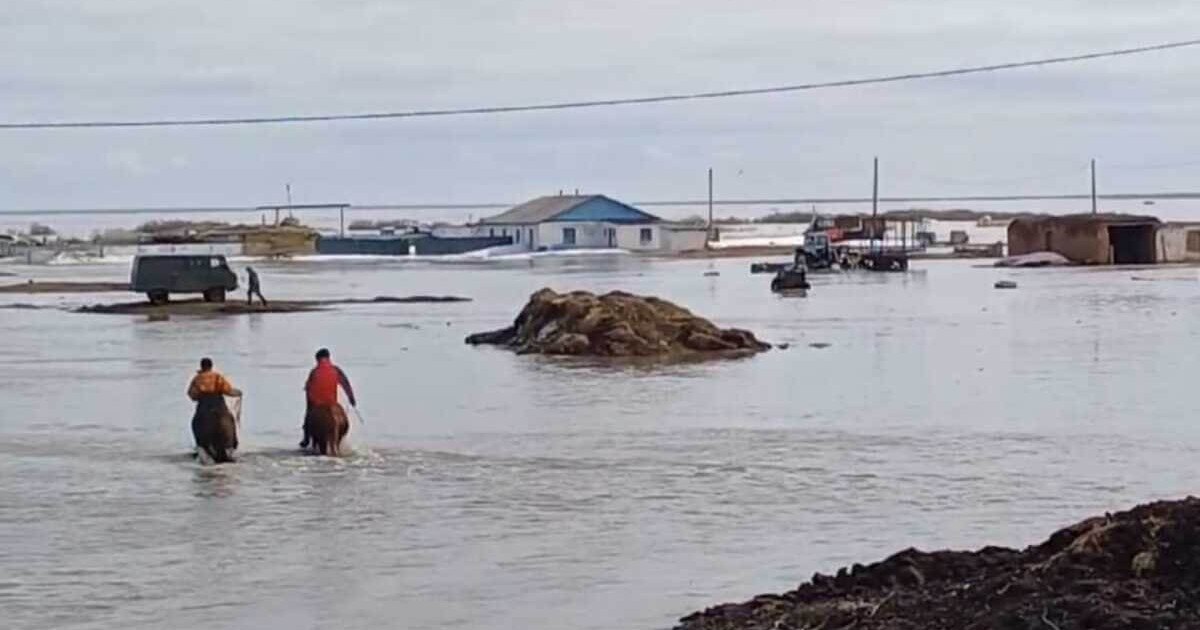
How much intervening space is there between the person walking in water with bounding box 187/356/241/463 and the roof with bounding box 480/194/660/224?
371 ft

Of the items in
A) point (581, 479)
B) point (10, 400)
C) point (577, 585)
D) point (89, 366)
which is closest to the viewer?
point (577, 585)

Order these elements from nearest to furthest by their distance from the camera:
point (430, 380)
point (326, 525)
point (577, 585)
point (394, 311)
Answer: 1. point (577, 585)
2. point (326, 525)
3. point (430, 380)
4. point (394, 311)

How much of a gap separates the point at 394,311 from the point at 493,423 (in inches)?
1142

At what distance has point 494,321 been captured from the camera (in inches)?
1879

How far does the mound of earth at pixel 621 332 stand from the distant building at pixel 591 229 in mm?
94030

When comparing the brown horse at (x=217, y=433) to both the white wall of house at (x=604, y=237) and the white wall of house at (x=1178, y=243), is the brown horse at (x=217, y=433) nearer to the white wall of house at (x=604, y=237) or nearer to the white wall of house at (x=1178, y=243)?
the white wall of house at (x=1178, y=243)

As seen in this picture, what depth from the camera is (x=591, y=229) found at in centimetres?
13538

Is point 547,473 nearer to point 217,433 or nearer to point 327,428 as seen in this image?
point 327,428

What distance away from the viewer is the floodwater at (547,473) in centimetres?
1366

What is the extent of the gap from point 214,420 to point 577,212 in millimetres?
115081

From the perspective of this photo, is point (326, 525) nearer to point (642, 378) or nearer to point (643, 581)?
point (643, 581)

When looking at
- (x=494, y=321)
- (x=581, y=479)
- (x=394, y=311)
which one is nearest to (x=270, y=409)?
(x=581, y=479)

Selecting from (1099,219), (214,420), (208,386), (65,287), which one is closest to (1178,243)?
(1099,219)

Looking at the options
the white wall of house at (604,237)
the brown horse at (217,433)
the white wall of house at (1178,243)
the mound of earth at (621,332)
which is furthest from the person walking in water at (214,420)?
the white wall of house at (604,237)
